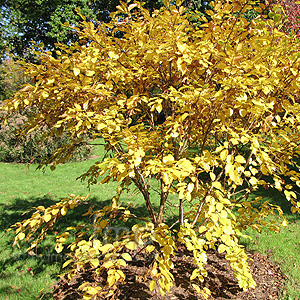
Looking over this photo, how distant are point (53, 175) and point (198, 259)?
7301 mm

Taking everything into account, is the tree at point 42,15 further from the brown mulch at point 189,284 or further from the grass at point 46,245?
the brown mulch at point 189,284

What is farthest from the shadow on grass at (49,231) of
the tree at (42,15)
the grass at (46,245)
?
the tree at (42,15)

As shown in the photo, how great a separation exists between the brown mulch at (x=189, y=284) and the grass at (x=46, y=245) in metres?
0.13

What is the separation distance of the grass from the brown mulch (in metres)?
0.13

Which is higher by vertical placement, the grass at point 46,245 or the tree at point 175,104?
the tree at point 175,104

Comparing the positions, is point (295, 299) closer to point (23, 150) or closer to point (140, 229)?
point (140, 229)

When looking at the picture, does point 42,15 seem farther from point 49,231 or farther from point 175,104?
point 175,104

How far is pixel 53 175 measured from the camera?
8016mm

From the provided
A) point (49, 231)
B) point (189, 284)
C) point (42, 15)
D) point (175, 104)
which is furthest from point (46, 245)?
point (42, 15)

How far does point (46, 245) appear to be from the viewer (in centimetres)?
346

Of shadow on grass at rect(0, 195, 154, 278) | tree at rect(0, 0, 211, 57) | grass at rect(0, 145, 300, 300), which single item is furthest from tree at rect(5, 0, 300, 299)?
tree at rect(0, 0, 211, 57)

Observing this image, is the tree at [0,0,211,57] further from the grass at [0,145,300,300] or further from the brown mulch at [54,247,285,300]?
the brown mulch at [54,247,285,300]

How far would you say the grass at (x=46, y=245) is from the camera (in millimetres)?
2605

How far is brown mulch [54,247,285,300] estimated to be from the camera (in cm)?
234
